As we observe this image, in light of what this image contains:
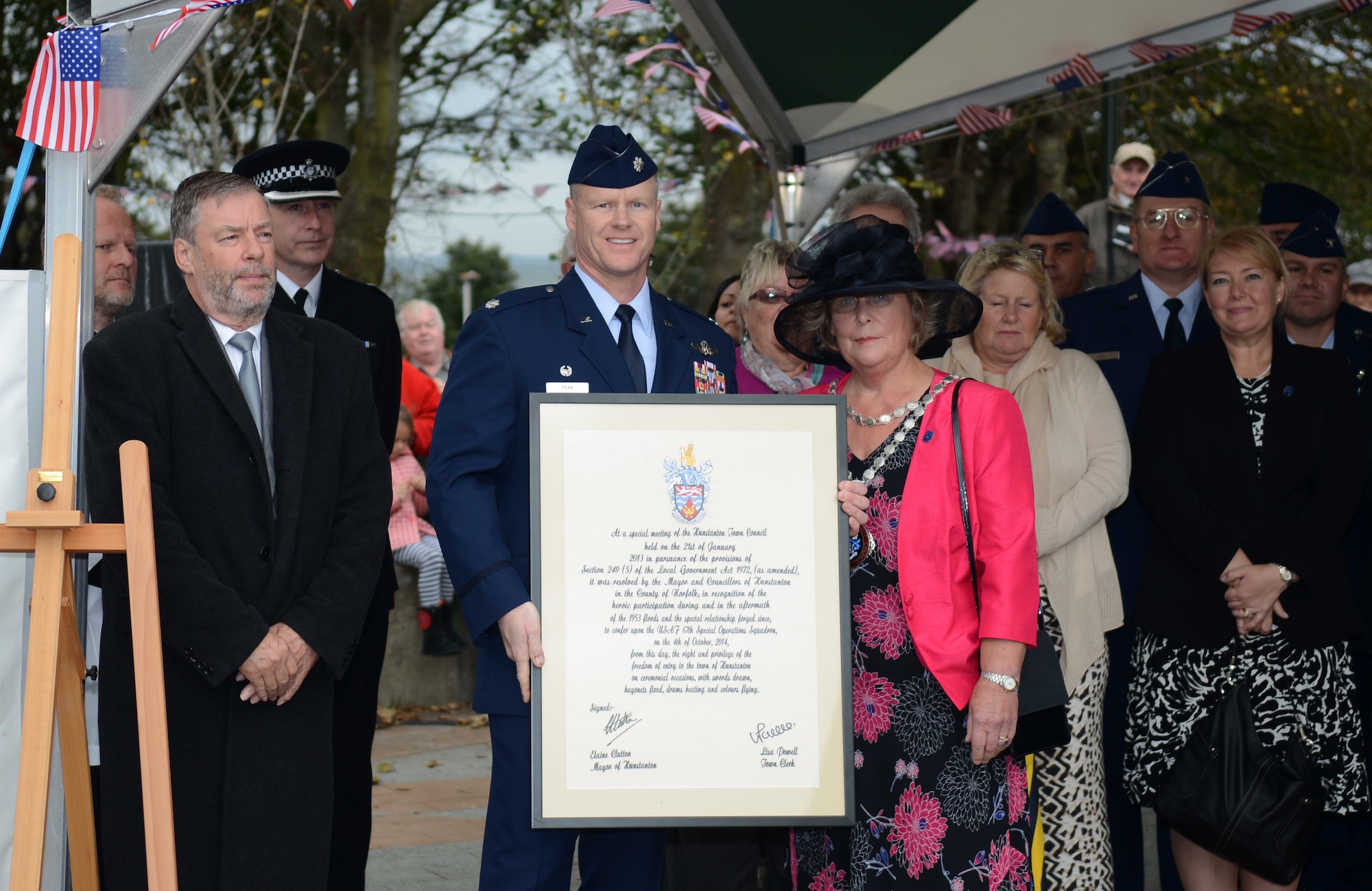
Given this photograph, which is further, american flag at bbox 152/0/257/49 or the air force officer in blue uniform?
american flag at bbox 152/0/257/49

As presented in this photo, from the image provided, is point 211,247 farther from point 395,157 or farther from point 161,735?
point 395,157

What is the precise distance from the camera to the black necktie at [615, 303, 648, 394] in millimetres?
3396

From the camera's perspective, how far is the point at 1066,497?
13.8 ft

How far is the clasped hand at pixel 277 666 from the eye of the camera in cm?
313

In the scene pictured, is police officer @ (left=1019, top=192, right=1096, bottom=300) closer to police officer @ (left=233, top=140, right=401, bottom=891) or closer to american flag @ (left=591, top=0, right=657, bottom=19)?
american flag @ (left=591, top=0, right=657, bottom=19)

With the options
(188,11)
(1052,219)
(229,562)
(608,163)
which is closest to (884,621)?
(608,163)

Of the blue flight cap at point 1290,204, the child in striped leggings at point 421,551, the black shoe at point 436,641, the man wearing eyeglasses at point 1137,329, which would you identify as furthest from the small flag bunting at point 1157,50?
the black shoe at point 436,641

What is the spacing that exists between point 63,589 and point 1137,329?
362 cm

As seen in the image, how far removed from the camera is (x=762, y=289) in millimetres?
4660

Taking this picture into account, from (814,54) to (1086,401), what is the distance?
2374 millimetres

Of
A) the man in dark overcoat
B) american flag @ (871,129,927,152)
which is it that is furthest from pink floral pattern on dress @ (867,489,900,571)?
american flag @ (871,129,927,152)

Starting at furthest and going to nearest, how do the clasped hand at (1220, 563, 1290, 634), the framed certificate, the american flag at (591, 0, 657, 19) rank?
the american flag at (591, 0, 657, 19), the clasped hand at (1220, 563, 1290, 634), the framed certificate

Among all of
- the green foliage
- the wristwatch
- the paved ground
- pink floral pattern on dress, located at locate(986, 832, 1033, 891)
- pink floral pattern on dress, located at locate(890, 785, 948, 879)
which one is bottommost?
the paved ground
